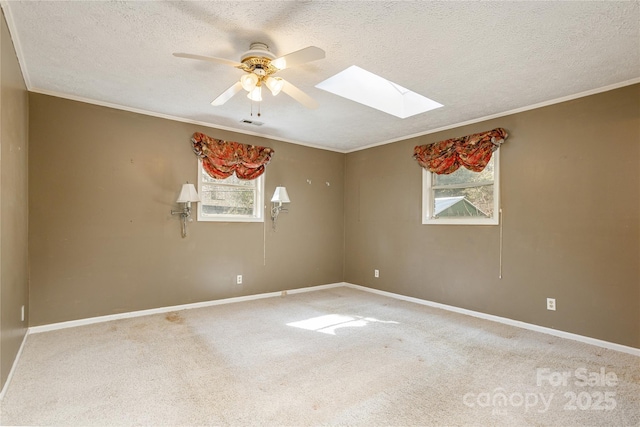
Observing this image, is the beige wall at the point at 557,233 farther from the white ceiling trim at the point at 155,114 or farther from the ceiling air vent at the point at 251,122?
the ceiling air vent at the point at 251,122

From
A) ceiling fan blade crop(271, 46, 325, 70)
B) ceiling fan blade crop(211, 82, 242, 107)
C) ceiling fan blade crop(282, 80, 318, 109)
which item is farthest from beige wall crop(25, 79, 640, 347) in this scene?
ceiling fan blade crop(271, 46, 325, 70)

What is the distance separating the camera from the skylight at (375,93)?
11.0 ft

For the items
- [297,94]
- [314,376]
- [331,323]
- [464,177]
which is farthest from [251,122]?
[314,376]

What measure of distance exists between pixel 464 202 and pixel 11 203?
15.0 feet

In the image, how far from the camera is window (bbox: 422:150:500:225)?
3998 millimetres

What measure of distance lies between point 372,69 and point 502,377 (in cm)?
264

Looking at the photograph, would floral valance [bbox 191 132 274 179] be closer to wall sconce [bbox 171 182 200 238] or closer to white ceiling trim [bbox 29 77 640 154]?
white ceiling trim [bbox 29 77 640 154]

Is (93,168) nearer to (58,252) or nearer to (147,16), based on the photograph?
(58,252)

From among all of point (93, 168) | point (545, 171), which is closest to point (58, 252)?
point (93, 168)

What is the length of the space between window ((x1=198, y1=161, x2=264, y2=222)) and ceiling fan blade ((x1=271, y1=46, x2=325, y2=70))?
2.58 metres

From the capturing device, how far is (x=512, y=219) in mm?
3793

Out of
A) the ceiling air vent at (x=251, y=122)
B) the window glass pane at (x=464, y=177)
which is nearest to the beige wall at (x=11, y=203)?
the ceiling air vent at (x=251, y=122)

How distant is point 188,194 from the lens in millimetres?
4051

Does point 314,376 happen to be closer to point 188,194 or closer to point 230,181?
point 188,194
